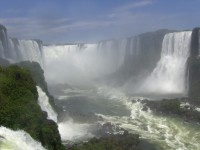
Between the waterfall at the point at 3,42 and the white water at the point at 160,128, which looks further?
the waterfall at the point at 3,42

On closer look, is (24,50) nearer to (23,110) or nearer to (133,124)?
(133,124)

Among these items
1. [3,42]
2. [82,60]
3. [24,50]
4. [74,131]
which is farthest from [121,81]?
[74,131]

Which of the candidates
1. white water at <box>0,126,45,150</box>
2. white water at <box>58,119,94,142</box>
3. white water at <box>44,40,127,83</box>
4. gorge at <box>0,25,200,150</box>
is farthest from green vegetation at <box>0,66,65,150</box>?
white water at <box>44,40,127,83</box>

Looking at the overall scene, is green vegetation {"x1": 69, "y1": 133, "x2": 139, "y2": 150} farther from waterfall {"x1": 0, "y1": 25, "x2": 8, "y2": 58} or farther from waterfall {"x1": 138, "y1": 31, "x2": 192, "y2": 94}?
waterfall {"x1": 0, "y1": 25, "x2": 8, "y2": 58}

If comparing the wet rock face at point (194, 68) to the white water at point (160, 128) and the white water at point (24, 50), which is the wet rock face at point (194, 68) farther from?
the white water at point (24, 50)

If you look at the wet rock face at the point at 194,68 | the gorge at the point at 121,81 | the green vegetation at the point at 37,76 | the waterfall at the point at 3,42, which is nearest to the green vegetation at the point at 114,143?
the gorge at the point at 121,81

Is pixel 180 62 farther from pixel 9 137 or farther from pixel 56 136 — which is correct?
pixel 9 137

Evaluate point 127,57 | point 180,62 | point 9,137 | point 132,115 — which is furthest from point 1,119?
point 127,57
